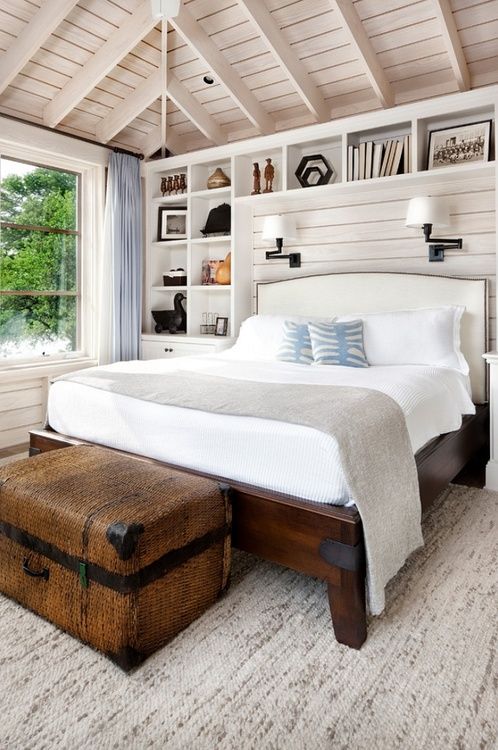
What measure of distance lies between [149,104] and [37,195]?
3.60 feet

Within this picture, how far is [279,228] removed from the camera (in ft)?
13.1

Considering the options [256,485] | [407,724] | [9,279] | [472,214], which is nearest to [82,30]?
[9,279]

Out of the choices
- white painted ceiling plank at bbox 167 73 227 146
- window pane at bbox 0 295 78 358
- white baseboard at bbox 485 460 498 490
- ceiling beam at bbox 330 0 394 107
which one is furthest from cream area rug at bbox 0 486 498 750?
white painted ceiling plank at bbox 167 73 227 146

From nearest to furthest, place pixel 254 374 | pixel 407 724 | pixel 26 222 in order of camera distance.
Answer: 1. pixel 407 724
2. pixel 254 374
3. pixel 26 222

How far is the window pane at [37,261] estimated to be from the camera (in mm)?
3926

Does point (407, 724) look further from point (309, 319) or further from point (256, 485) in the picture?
point (309, 319)

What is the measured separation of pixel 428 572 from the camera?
7.13 feet

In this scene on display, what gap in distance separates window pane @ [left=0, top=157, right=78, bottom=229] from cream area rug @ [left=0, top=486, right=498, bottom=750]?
293 centimetres

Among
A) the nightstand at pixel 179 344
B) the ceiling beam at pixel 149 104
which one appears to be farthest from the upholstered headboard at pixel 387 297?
the ceiling beam at pixel 149 104

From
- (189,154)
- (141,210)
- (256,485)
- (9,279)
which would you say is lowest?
(256,485)

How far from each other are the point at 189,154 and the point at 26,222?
4.71 ft

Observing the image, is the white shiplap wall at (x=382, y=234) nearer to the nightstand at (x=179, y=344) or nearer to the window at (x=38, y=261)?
the nightstand at (x=179, y=344)

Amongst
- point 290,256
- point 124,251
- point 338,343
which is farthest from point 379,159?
point 124,251

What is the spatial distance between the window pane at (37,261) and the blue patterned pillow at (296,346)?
1.97 meters
